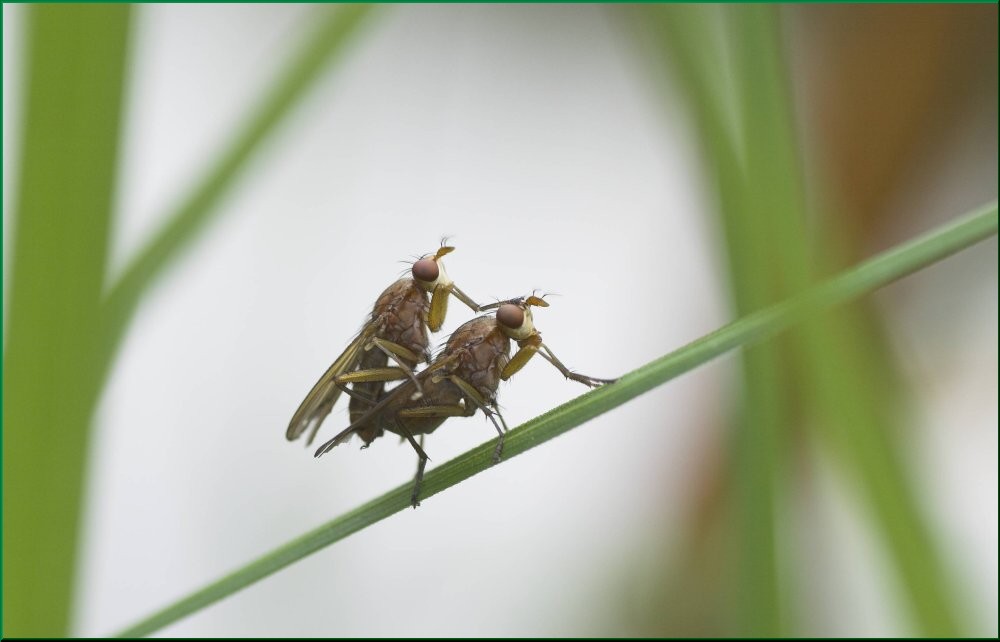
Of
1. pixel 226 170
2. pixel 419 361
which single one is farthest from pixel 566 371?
pixel 226 170

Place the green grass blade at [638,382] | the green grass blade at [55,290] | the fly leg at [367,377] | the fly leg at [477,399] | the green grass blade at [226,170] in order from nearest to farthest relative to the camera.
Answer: the green grass blade at [638,382] < the green grass blade at [55,290] < the green grass blade at [226,170] < the fly leg at [477,399] < the fly leg at [367,377]

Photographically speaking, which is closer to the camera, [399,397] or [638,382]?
[638,382]

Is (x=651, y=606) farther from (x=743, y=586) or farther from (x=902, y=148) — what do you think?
(x=902, y=148)

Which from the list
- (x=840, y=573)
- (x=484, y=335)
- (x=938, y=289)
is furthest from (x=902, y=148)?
(x=484, y=335)

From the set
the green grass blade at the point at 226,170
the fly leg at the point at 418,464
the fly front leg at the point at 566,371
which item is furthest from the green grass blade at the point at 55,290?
the fly front leg at the point at 566,371

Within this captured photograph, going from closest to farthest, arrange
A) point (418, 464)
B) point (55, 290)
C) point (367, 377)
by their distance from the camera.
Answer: point (55, 290) → point (418, 464) → point (367, 377)

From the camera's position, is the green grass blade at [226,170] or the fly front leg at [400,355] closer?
the green grass blade at [226,170]

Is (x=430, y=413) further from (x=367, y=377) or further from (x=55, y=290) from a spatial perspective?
(x=55, y=290)

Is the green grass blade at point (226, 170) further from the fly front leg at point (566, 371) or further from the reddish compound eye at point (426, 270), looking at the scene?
the fly front leg at point (566, 371)
